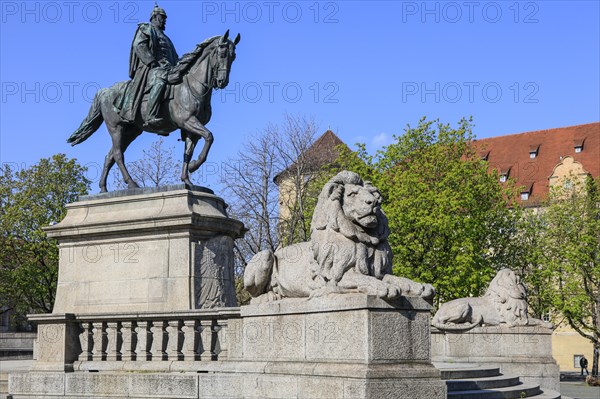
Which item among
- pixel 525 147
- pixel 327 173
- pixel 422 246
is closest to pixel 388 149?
pixel 327 173

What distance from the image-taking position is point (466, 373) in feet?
42.1

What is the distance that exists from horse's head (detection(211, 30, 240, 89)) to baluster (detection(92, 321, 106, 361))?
14.3 ft

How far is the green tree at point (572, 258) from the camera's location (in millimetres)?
41969

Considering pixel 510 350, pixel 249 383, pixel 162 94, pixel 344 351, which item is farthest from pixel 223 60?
pixel 510 350

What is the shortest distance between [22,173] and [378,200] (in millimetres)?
34048

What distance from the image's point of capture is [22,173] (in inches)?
1615

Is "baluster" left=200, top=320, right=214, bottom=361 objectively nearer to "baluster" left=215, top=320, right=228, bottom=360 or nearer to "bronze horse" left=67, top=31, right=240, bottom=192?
"baluster" left=215, top=320, right=228, bottom=360

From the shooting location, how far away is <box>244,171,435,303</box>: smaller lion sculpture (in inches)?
372

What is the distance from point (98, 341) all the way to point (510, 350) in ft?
28.4

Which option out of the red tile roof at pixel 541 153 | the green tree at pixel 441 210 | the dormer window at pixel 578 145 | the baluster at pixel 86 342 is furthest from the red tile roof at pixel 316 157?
the baluster at pixel 86 342

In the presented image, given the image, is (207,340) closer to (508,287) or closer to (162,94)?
(162,94)

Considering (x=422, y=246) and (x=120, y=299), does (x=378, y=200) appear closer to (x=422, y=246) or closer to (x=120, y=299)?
(x=120, y=299)

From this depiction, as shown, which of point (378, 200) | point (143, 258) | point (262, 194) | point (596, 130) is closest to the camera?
point (378, 200)

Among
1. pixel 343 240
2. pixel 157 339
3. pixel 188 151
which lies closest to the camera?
pixel 343 240
